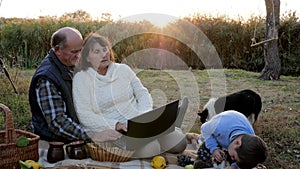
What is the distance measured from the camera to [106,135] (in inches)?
136

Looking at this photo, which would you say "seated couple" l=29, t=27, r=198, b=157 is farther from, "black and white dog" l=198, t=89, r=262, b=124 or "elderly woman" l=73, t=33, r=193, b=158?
"black and white dog" l=198, t=89, r=262, b=124

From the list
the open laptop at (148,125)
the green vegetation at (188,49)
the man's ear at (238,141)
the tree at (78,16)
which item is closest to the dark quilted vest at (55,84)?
the open laptop at (148,125)

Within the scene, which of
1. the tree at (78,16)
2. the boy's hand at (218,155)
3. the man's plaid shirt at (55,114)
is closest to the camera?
the boy's hand at (218,155)

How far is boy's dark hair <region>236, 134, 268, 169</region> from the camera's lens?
10.1 feet

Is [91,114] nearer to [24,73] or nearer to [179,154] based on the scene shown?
[179,154]

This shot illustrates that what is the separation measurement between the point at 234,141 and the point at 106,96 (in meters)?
1.18

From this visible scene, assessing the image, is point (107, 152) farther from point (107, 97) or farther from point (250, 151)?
point (250, 151)

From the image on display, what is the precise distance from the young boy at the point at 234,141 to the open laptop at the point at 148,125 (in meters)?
0.32

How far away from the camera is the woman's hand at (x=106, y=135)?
3441 mm

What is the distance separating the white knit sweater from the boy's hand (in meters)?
0.85

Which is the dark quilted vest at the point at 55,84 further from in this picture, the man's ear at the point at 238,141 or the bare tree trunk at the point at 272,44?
the bare tree trunk at the point at 272,44

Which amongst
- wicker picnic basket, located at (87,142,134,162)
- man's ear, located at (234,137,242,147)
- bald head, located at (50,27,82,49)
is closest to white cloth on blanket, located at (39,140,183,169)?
wicker picnic basket, located at (87,142,134,162)

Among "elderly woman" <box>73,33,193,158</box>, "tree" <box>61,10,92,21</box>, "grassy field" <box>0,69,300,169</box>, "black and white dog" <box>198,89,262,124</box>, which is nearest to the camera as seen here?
"elderly woman" <box>73,33,193,158</box>

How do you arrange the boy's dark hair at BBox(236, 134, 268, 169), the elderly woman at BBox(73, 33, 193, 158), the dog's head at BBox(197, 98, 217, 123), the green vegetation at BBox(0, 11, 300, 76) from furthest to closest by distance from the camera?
1. the green vegetation at BBox(0, 11, 300, 76)
2. the dog's head at BBox(197, 98, 217, 123)
3. the elderly woman at BBox(73, 33, 193, 158)
4. the boy's dark hair at BBox(236, 134, 268, 169)
